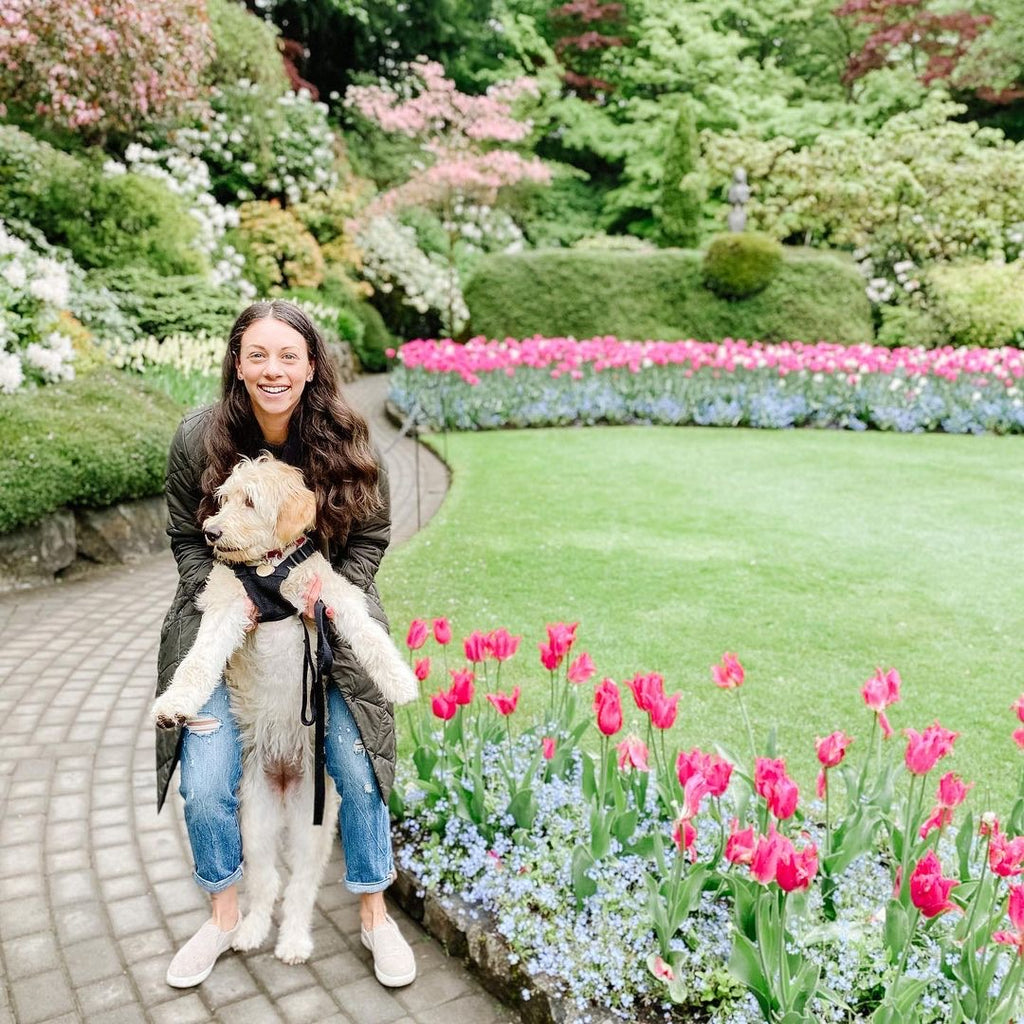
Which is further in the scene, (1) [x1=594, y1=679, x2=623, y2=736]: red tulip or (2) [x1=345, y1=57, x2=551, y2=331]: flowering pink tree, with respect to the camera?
(2) [x1=345, y1=57, x2=551, y2=331]: flowering pink tree

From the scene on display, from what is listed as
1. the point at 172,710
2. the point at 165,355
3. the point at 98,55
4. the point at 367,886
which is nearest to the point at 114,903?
the point at 367,886

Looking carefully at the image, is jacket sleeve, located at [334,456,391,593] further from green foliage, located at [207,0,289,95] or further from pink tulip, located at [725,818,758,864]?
green foliage, located at [207,0,289,95]

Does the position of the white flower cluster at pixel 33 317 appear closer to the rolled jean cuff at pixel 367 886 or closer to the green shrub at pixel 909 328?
the rolled jean cuff at pixel 367 886

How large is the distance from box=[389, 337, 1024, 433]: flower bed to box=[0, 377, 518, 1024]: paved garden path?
23.6 feet

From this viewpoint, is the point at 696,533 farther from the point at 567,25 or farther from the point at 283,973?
the point at 567,25

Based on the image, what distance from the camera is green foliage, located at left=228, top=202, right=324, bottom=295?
15.3 meters

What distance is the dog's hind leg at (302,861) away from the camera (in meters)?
2.43

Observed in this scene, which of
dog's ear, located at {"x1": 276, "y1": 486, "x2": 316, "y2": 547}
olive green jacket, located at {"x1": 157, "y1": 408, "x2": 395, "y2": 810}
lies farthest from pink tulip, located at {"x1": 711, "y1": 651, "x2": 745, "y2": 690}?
dog's ear, located at {"x1": 276, "y1": 486, "x2": 316, "y2": 547}

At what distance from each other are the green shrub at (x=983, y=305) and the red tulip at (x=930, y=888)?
47.8ft

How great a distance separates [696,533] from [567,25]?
21.4 meters

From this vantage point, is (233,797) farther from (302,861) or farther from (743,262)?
(743,262)

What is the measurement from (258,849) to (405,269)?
55.9ft

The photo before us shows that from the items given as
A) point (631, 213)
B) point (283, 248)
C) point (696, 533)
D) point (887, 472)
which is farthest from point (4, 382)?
point (631, 213)

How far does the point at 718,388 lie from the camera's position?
38.1 feet
